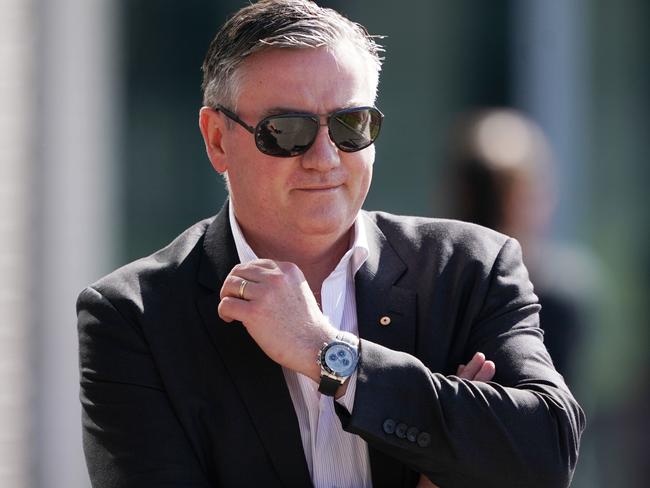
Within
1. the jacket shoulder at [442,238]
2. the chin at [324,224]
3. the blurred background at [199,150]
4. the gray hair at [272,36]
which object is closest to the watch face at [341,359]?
the chin at [324,224]

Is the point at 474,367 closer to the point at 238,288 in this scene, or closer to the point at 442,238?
the point at 442,238

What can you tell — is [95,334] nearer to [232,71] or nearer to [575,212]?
[232,71]

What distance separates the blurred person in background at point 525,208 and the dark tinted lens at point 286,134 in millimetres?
1529

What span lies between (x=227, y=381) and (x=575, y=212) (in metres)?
4.52

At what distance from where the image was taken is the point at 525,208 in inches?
193

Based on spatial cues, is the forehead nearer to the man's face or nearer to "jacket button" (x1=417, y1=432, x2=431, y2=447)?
the man's face

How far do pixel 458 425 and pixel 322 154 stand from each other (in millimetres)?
762

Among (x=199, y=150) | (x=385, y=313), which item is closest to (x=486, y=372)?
(x=385, y=313)

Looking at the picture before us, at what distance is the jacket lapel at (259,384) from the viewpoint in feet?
10.9

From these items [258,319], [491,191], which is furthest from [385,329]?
[491,191]

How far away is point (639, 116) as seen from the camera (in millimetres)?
7625

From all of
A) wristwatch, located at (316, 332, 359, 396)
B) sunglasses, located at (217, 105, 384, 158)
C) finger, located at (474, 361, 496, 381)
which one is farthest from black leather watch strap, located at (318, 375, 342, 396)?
sunglasses, located at (217, 105, 384, 158)

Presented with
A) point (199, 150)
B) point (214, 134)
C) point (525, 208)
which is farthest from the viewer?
point (199, 150)

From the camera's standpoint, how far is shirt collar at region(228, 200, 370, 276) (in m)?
3.54
